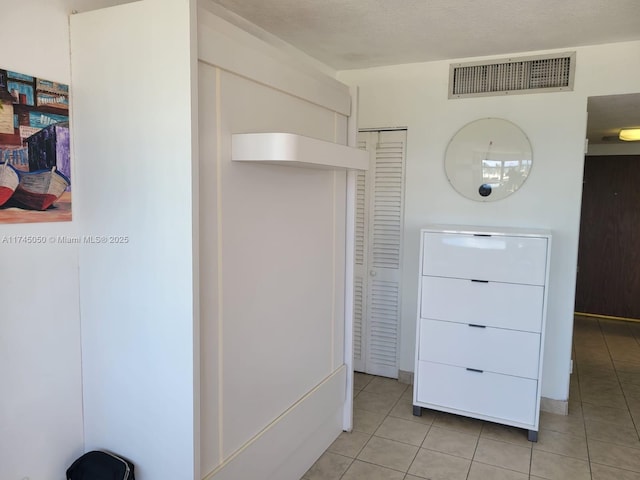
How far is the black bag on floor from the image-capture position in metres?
1.62

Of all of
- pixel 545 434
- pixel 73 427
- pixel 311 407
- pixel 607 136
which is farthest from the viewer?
pixel 607 136

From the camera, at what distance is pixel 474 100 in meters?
3.18

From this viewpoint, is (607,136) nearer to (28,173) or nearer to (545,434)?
(545,434)

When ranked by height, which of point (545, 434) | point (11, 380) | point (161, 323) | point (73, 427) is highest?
point (161, 323)

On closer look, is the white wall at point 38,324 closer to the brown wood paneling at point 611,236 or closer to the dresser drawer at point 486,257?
the dresser drawer at point 486,257

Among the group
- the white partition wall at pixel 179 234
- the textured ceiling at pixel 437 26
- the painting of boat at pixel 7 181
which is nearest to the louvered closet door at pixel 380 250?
the textured ceiling at pixel 437 26

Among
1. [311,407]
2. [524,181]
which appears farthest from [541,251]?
[311,407]

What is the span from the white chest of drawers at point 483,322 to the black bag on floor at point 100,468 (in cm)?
188

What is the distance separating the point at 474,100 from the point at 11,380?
2.96m

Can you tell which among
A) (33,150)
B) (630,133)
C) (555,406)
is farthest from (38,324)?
(630,133)

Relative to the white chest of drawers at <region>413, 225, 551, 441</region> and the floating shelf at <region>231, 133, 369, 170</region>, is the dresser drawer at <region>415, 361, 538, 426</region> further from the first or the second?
the floating shelf at <region>231, 133, 369, 170</region>

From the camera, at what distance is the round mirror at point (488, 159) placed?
308cm

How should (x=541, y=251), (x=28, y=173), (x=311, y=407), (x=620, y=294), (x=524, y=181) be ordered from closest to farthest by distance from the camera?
(x=28, y=173) < (x=311, y=407) < (x=541, y=251) < (x=524, y=181) < (x=620, y=294)

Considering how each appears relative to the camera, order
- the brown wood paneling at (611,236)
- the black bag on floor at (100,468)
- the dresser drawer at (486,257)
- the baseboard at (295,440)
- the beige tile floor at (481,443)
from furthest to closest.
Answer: the brown wood paneling at (611,236), the dresser drawer at (486,257), the beige tile floor at (481,443), the baseboard at (295,440), the black bag on floor at (100,468)
